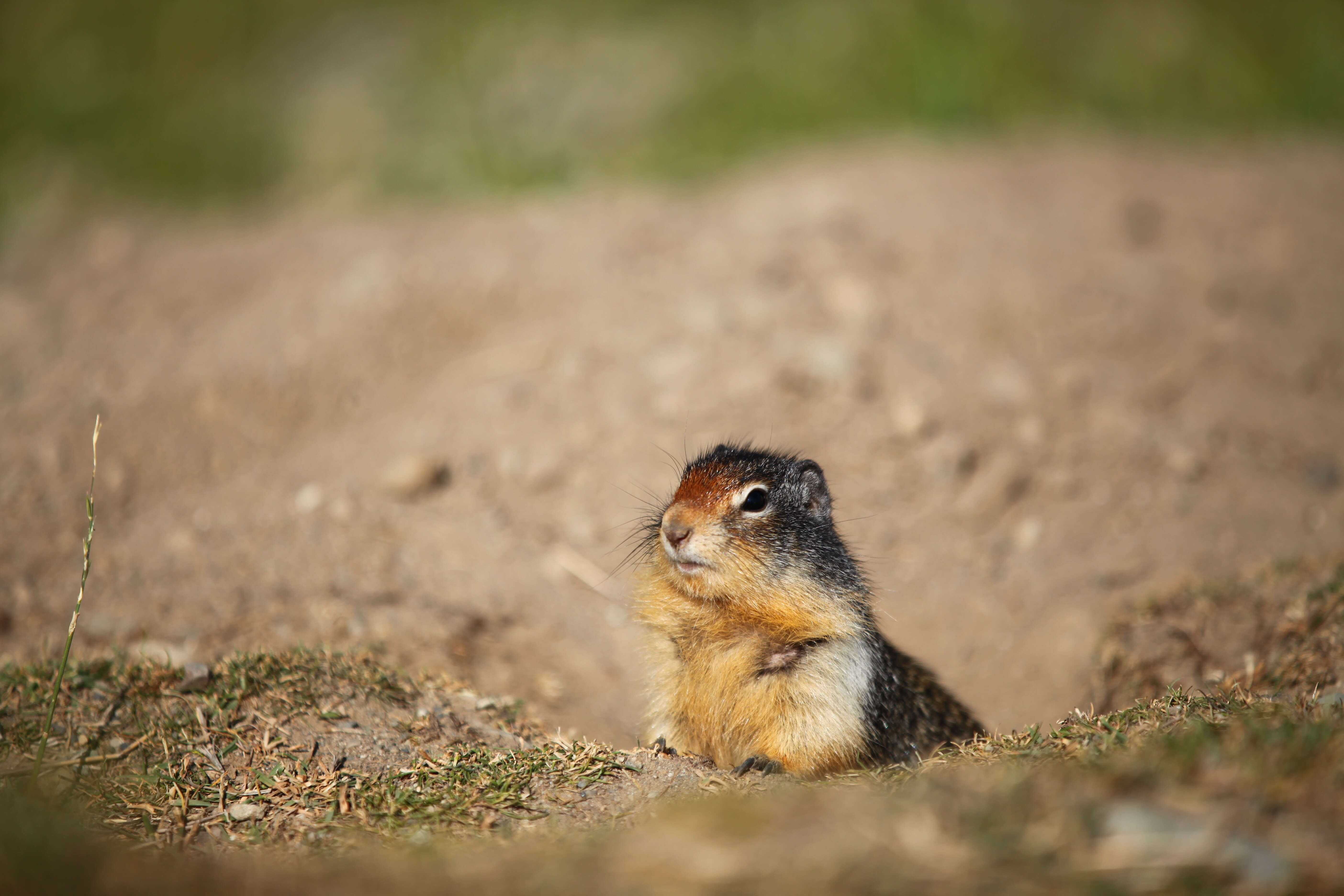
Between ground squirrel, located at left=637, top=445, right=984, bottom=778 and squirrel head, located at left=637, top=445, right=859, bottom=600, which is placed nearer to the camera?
ground squirrel, located at left=637, top=445, right=984, bottom=778

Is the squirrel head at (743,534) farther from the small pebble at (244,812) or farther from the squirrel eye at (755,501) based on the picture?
the small pebble at (244,812)

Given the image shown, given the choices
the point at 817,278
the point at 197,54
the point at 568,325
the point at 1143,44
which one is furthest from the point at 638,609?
the point at 197,54

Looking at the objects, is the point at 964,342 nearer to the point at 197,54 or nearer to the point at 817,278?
the point at 817,278

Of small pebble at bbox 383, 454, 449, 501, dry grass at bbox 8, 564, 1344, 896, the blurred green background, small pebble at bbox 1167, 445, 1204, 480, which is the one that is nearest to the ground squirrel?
dry grass at bbox 8, 564, 1344, 896

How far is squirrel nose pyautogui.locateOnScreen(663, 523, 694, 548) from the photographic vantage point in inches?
123

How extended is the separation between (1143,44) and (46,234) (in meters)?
10.6

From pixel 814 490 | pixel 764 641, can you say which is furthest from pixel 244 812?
pixel 814 490

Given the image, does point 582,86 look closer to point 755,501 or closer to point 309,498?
point 309,498

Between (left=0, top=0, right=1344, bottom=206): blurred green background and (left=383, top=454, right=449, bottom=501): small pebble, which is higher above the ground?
(left=0, top=0, right=1344, bottom=206): blurred green background

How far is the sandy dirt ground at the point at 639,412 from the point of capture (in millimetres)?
4320

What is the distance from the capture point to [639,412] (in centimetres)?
537

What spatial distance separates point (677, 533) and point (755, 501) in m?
0.32

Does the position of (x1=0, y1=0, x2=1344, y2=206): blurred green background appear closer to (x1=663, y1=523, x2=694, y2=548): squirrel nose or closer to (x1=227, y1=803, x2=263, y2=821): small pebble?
(x1=663, y1=523, x2=694, y2=548): squirrel nose

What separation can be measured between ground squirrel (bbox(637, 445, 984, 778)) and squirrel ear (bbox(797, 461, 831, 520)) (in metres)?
0.08
